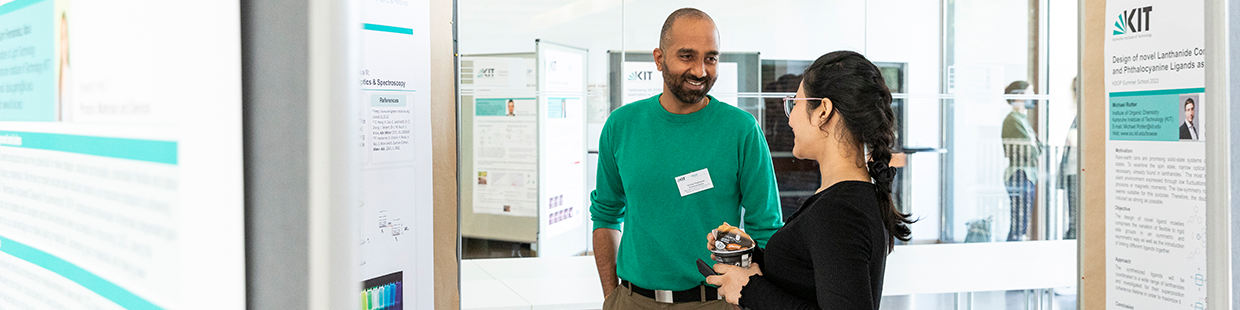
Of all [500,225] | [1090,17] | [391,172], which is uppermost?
[1090,17]

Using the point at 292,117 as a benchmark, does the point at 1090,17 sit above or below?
above

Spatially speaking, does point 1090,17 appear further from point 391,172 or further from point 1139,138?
point 391,172

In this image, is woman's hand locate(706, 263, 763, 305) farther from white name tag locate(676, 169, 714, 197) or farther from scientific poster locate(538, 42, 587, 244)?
scientific poster locate(538, 42, 587, 244)

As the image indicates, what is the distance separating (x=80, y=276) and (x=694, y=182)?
171cm

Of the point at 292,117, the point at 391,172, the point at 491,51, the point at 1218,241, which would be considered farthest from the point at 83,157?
the point at 491,51

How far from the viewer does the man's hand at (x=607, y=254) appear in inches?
87.5

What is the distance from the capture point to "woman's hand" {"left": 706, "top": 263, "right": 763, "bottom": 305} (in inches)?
68.4

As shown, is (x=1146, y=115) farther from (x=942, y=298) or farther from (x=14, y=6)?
(x=942, y=298)

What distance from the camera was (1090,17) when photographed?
244cm

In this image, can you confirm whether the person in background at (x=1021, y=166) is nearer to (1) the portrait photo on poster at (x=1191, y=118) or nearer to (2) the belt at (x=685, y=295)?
(1) the portrait photo on poster at (x=1191, y=118)

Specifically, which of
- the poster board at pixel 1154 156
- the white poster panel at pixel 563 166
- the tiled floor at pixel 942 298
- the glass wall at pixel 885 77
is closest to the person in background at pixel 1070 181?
the glass wall at pixel 885 77

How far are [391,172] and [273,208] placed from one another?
1207mm

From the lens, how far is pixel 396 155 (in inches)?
55.9

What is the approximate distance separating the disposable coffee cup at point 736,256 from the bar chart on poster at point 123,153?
56.9 inches
